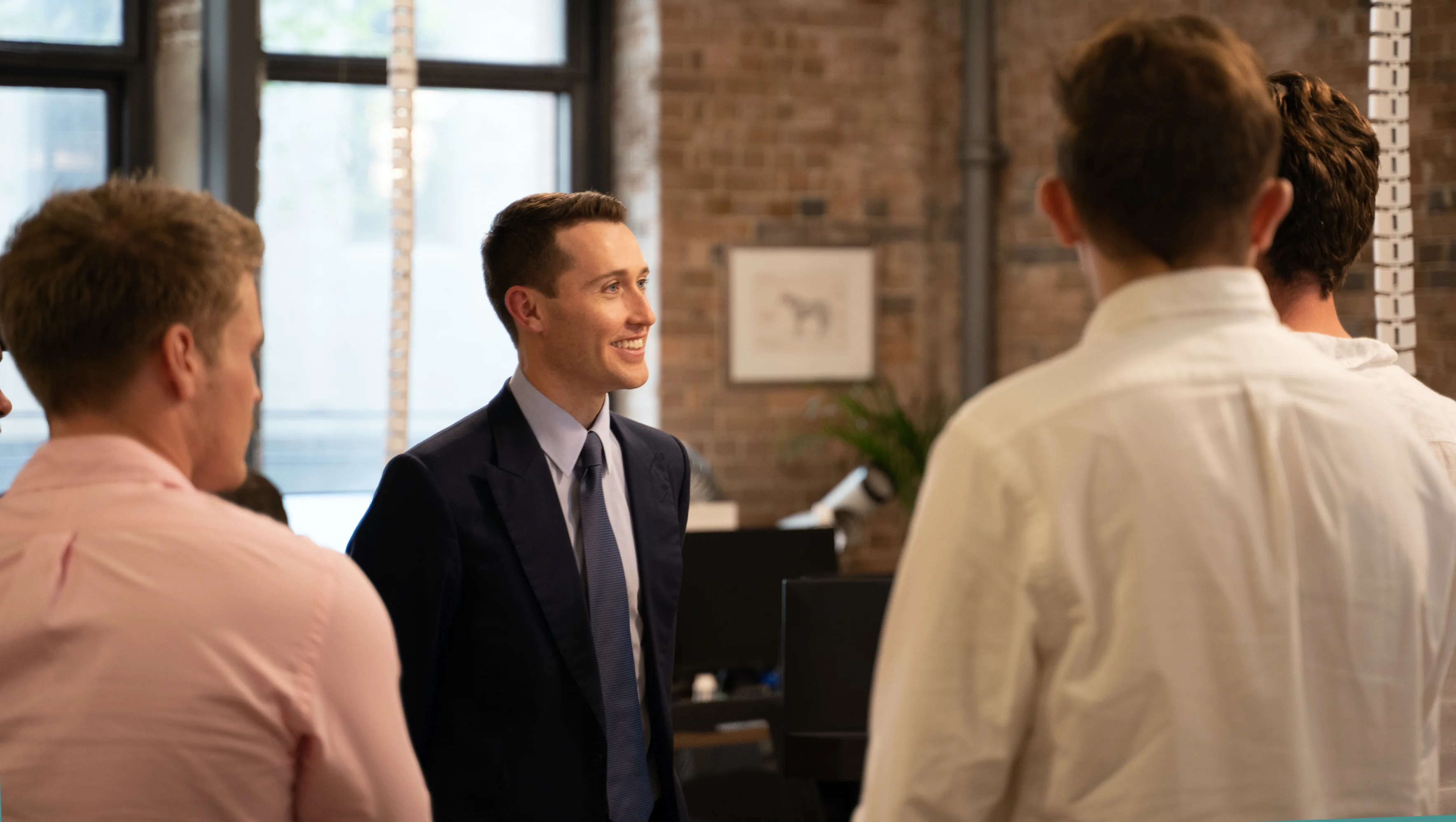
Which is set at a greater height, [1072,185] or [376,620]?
[1072,185]

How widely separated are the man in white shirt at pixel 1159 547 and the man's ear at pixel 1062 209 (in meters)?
0.01

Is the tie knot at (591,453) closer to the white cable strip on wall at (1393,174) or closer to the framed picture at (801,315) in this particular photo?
the white cable strip on wall at (1393,174)

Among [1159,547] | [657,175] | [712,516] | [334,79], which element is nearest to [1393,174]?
[1159,547]

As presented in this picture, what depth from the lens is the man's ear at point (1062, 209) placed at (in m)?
1.00

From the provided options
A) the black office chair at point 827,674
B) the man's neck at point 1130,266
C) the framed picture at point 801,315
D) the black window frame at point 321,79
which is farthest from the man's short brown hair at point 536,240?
the framed picture at point 801,315

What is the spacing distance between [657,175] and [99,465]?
423 centimetres

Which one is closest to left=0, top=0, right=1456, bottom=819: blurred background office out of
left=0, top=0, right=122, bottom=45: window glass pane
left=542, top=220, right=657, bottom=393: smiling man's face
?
→ left=0, top=0, right=122, bottom=45: window glass pane

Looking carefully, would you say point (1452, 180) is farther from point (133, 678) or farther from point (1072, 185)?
point (133, 678)

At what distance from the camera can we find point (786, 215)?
5.30 metres

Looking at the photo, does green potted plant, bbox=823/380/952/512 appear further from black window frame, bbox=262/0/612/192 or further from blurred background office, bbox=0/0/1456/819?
black window frame, bbox=262/0/612/192

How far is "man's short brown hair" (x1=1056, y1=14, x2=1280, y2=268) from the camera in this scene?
942 mm

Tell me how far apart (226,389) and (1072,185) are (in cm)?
70

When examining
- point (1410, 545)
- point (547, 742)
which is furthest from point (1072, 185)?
point (547, 742)

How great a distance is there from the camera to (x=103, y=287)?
1057 mm
